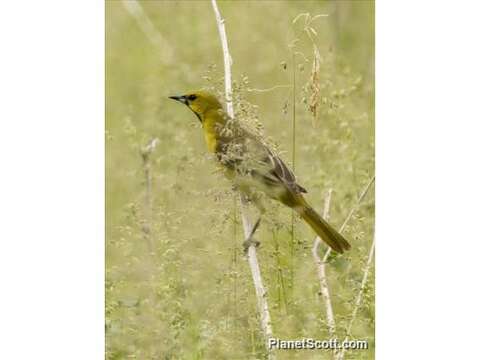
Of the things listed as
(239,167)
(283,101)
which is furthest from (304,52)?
(239,167)

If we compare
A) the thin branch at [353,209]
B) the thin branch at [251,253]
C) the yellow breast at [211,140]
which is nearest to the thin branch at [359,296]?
the thin branch at [353,209]

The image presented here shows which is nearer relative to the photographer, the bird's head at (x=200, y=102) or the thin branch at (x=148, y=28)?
the bird's head at (x=200, y=102)

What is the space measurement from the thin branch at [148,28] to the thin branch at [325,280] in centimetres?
95

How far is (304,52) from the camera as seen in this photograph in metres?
5.68

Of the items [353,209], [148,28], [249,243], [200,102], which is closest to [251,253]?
[249,243]

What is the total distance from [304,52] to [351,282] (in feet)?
3.19

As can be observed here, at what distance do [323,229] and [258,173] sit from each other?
1.15 ft

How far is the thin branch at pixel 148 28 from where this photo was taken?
229 inches

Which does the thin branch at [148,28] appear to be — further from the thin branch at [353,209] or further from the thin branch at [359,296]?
the thin branch at [359,296]

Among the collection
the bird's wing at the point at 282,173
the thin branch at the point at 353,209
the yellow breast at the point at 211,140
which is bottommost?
the thin branch at the point at 353,209

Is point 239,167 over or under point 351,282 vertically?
over

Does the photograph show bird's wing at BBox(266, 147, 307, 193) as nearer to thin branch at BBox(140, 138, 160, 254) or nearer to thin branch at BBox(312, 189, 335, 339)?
thin branch at BBox(312, 189, 335, 339)
